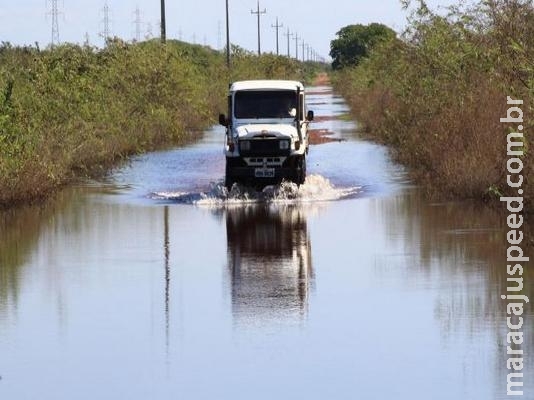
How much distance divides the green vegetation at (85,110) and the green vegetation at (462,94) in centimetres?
836

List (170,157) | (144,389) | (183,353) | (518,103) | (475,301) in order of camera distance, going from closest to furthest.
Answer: (144,389) → (183,353) → (475,301) → (518,103) → (170,157)

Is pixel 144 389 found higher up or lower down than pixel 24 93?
lower down

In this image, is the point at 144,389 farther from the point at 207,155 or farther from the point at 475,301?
the point at 207,155

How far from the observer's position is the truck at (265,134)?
27.4m

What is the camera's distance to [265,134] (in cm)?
2734

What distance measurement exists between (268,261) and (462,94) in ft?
45.4

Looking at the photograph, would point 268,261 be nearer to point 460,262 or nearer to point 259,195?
point 460,262

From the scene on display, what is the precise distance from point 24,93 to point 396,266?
19403mm

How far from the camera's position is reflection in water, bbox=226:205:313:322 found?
577 inches

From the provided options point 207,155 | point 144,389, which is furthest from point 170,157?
point 144,389

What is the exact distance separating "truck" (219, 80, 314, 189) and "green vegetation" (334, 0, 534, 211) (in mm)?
3058

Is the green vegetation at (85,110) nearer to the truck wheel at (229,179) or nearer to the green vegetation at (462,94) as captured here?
the truck wheel at (229,179)

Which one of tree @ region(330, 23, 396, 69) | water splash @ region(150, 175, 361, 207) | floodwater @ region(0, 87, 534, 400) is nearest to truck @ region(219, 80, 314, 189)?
water splash @ region(150, 175, 361, 207)

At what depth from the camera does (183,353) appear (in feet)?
40.0
